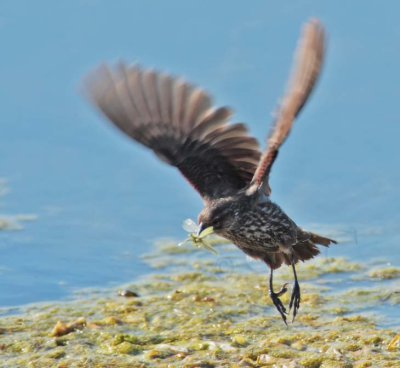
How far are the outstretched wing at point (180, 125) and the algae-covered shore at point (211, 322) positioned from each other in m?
0.92

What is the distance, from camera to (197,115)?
8.55 m

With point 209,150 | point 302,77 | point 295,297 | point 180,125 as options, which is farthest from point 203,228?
point 302,77

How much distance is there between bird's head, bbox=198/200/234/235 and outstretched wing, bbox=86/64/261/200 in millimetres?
220

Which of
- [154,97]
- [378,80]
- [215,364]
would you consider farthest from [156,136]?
[378,80]

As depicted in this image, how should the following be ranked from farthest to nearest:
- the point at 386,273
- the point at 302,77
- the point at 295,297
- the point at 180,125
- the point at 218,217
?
the point at 386,273
the point at 295,297
the point at 180,125
the point at 218,217
the point at 302,77

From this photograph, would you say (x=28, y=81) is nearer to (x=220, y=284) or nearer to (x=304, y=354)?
(x=220, y=284)

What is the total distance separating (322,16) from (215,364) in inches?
188

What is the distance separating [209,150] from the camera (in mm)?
8695

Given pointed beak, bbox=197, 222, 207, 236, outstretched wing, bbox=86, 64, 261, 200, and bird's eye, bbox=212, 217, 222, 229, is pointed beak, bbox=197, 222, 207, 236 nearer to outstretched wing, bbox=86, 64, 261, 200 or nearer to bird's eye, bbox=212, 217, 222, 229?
bird's eye, bbox=212, 217, 222, 229

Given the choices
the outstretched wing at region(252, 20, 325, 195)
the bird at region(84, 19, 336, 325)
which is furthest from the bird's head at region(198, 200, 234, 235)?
the outstretched wing at region(252, 20, 325, 195)

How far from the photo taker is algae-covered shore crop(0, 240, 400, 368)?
8.38 meters

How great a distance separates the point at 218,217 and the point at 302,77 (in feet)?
4.23

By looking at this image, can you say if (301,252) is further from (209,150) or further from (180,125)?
(180,125)

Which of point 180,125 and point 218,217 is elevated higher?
point 180,125
